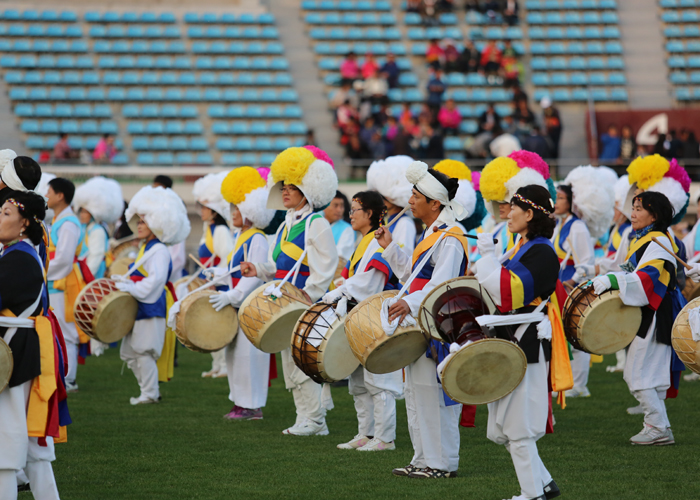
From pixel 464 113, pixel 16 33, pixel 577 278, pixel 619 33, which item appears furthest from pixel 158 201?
pixel 619 33

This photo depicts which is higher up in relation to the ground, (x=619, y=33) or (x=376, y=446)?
(x=619, y=33)

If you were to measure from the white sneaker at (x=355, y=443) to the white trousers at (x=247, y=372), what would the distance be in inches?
45.8

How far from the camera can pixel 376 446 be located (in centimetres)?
618

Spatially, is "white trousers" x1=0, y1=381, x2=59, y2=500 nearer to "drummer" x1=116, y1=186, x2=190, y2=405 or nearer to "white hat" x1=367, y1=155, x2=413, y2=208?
"white hat" x1=367, y1=155, x2=413, y2=208

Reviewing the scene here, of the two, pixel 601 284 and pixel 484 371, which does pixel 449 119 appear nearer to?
pixel 601 284

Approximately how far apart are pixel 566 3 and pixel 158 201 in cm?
1841

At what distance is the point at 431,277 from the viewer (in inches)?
199

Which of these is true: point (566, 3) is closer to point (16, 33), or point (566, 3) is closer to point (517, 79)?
point (517, 79)

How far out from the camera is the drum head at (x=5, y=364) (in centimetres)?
409

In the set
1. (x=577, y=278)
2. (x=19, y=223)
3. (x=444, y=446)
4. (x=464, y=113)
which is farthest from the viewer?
(x=464, y=113)

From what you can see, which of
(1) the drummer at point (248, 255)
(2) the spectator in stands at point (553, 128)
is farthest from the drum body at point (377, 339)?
(2) the spectator in stands at point (553, 128)

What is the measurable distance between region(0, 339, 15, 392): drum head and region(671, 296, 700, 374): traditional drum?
3.56 metres

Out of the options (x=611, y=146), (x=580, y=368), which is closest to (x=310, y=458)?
(x=580, y=368)

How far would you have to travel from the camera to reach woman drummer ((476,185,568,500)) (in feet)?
14.4
